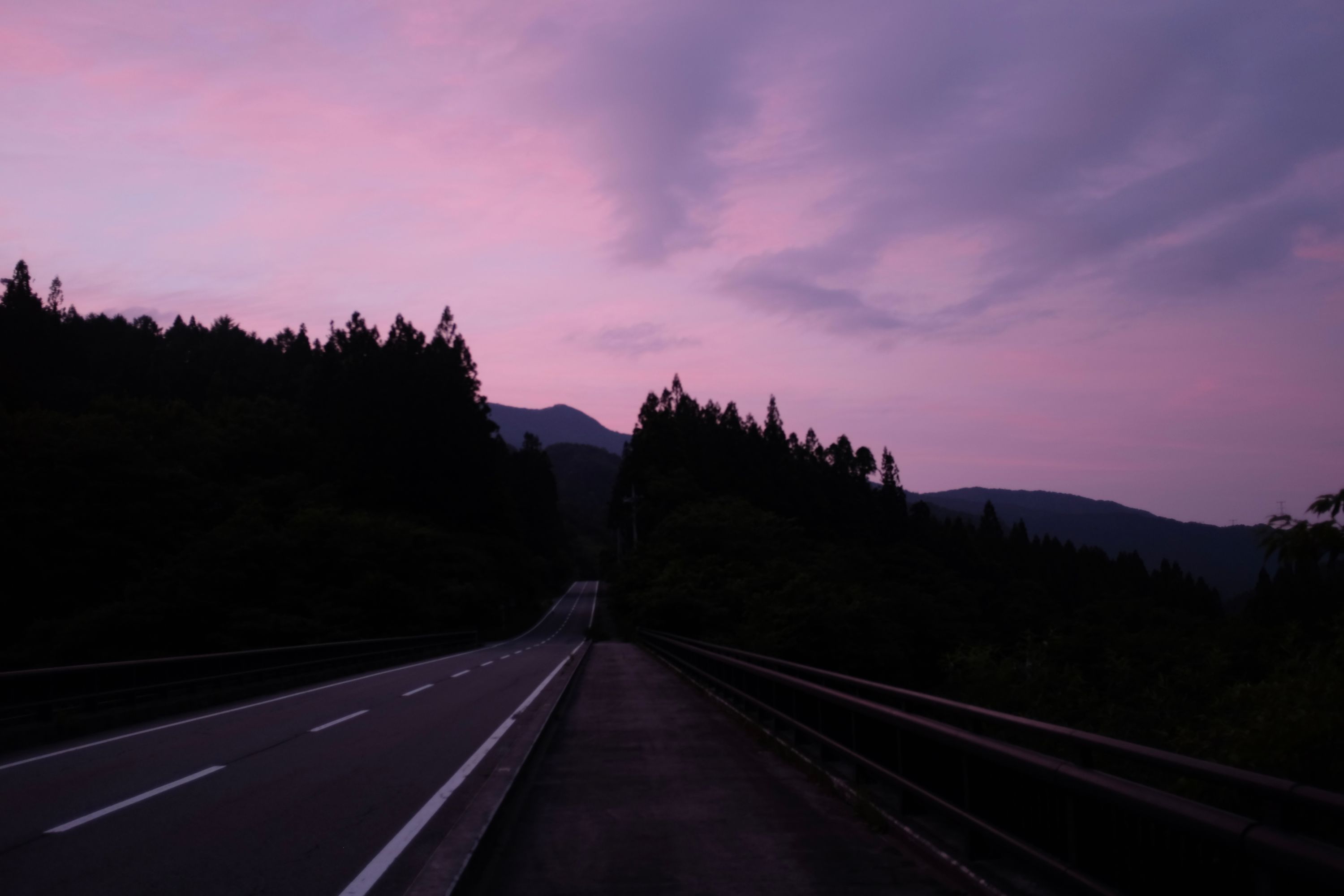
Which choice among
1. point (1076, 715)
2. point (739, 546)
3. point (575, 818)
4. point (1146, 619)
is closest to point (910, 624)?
point (739, 546)

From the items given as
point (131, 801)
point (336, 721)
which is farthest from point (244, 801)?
point (336, 721)

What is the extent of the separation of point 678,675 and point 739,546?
38.6 meters

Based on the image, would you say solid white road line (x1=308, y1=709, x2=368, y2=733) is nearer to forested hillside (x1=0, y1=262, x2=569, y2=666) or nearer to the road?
the road

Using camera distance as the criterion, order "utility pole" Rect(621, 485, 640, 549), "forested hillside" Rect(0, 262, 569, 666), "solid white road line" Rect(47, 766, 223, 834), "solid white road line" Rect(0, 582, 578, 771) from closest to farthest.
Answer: "solid white road line" Rect(47, 766, 223, 834) < "solid white road line" Rect(0, 582, 578, 771) < "forested hillside" Rect(0, 262, 569, 666) < "utility pole" Rect(621, 485, 640, 549)

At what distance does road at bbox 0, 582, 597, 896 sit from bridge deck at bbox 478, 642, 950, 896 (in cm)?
83

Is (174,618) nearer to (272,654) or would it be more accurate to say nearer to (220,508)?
(220,508)

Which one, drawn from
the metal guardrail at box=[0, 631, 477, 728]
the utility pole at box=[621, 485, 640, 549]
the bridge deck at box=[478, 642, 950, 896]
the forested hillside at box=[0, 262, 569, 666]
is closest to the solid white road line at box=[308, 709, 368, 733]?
the metal guardrail at box=[0, 631, 477, 728]

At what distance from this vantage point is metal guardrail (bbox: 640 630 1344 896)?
3326 mm

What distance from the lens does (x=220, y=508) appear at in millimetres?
66062

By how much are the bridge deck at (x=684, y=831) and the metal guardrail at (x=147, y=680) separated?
7670 mm

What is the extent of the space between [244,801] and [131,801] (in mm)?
1066

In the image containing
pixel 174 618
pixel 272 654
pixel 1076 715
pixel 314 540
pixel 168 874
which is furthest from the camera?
pixel 314 540

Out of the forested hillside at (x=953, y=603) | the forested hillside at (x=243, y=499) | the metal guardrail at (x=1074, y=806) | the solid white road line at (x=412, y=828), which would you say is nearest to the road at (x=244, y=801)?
the solid white road line at (x=412, y=828)

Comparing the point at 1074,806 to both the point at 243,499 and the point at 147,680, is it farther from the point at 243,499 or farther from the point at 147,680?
the point at 243,499
